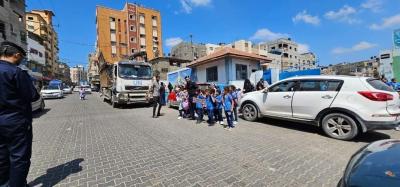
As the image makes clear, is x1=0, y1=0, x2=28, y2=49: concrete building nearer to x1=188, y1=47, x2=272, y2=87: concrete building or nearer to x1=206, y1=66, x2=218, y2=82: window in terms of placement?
x1=188, y1=47, x2=272, y2=87: concrete building

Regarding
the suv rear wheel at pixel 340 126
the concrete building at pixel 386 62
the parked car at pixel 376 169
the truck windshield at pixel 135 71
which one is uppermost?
the concrete building at pixel 386 62

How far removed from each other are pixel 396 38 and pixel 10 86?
3507 centimetres

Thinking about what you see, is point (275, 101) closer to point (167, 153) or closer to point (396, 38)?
point (167, 153)

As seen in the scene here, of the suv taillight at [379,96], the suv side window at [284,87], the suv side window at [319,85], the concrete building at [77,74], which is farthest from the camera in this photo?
the concrete building at [77,74]

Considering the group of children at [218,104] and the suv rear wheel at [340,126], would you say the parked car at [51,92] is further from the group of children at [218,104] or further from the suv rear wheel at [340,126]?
the suv rear wheel at [340,126]

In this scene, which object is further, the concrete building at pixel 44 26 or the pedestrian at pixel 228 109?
the concrete building at pixel 44 26

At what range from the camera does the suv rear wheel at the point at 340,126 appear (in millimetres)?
5167

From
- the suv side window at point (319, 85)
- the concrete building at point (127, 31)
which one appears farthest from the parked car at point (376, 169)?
the concrete building at point (127, 31)

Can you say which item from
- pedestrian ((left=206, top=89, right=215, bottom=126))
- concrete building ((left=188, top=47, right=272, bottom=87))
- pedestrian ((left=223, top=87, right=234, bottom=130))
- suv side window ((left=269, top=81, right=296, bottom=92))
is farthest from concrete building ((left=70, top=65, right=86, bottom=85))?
suv side window ((left=269, top=81, right=296, bottom=92))

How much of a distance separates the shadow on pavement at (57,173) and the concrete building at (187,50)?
55835mm

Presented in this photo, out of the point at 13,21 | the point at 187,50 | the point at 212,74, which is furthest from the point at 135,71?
the point at 187,50

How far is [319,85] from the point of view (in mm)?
5844

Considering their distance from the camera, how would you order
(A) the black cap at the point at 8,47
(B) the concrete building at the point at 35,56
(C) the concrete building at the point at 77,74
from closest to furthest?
(A) the black cap at the point at 8,47
(B) the concrete building at the point at 35,56
(C) the concrete building at the point at 77,74

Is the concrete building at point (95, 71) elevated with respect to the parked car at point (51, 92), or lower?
elevated
